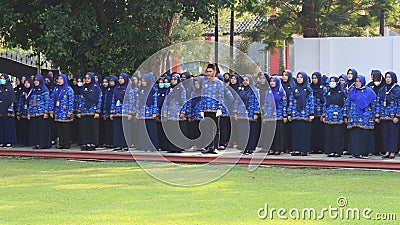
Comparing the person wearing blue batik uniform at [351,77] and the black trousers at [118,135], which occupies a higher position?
the person wearing blue batik uniform at [351,77]

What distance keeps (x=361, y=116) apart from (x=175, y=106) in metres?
3.26

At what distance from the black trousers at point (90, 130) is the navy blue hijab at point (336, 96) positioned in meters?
4.30

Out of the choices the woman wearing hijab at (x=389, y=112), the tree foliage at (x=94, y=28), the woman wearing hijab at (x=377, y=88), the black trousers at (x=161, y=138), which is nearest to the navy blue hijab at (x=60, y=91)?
the tree foliage at (x=94, y=28)

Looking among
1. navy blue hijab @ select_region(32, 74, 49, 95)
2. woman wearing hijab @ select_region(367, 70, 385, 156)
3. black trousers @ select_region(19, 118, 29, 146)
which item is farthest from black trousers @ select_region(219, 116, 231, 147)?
black trousers @ select_region(19, 118, 29, 146)

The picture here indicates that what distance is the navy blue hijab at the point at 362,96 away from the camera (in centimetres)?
1280

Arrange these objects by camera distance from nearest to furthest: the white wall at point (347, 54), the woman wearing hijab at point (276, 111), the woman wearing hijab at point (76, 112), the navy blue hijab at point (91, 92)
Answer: the woman wearing hijab at point (276, 111) < the navy blue hijab at point (91, 92) < the woman wearing hijab at point (76, 112) < the white wall at point (347, 54)

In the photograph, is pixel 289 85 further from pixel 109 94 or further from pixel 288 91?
pixel 109 94

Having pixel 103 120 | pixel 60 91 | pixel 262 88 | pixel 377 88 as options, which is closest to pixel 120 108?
A: pixel 103 120

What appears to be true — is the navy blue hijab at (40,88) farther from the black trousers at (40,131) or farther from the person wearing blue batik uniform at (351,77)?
the person wearing blue batik uniform at (351,77)

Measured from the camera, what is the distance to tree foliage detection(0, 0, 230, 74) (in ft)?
54.2

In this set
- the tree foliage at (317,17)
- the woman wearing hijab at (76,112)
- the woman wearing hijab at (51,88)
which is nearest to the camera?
the woman wearing hijab at (76,112)

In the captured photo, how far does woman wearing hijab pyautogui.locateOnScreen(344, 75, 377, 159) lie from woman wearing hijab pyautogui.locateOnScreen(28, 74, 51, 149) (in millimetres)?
5592

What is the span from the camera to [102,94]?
1465cm

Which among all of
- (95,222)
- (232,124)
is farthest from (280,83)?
(95,222)
